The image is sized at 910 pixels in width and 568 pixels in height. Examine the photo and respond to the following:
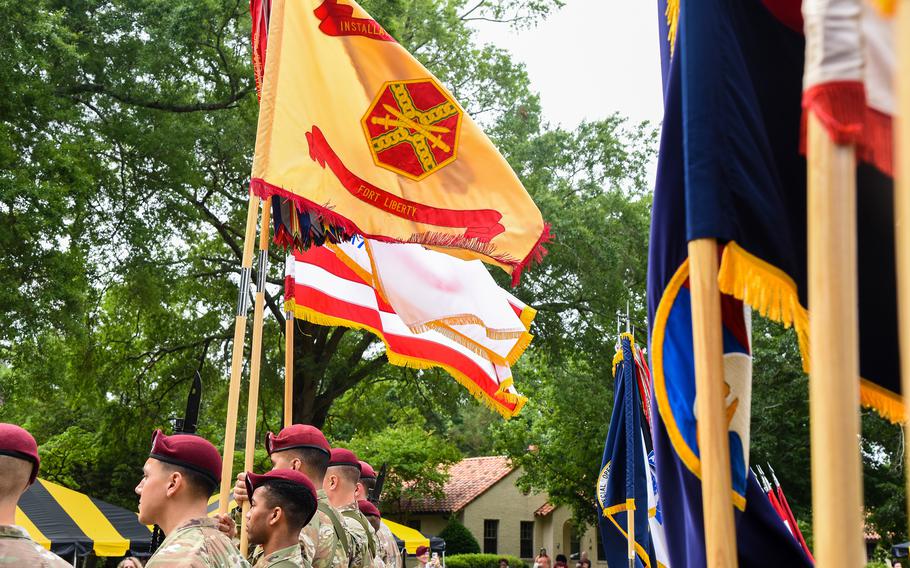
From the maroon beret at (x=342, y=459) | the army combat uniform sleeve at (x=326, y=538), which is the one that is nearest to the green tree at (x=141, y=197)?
the maroon beret at (x=342, y=459)

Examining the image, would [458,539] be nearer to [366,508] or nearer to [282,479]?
[366,508]

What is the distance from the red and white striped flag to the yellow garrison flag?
2132 millimetres

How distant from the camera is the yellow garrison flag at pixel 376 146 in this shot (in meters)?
6.46

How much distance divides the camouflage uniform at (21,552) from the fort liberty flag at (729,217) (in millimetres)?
2233

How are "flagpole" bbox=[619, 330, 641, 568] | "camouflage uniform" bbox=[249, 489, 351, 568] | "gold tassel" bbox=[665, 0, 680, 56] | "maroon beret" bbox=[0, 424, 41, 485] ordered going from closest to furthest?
"gold tassel" bbox=[665, 0, 680, 56] → "maroon beret" bbox=[0, 424, 41, 485] → "camouflage uniform" bbox=[249, 489, 351, 568] → "flagpole" bbox=[619, 330, 641, 568]

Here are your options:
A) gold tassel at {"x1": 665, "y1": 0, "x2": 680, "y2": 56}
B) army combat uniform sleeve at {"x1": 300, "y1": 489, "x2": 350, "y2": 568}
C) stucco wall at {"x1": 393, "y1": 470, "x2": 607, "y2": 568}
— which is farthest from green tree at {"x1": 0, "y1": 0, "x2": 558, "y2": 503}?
stucco wall at {"x1": 393, "y1": 470, "x2": 607, "y2": 568}

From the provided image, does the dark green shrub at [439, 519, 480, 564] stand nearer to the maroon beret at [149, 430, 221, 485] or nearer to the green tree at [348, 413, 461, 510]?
the green tree at [348, 413, 461, 510]

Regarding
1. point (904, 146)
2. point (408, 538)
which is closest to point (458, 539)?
point (408, 538)

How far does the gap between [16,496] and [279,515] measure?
49.1 inches

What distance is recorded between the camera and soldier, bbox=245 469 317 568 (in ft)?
15.4

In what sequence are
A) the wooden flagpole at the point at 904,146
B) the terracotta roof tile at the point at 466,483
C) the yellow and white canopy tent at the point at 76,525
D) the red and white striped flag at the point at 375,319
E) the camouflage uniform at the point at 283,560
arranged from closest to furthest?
the wooden flagpole at the point at 904,146
the camouflage uniform at the point at 283,560
the red and white striped flag at the point at 375,319
the yellow and white canopy tent at the point at 76,525
the terracotta roof tile at the point at 466,483

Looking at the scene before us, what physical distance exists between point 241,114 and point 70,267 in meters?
4.99

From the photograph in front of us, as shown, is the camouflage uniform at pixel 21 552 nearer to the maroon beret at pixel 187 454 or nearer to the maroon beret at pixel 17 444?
the maroon beret at pixel 17 444

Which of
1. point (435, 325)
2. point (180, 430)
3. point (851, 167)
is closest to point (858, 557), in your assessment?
point (851, 167)
